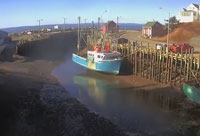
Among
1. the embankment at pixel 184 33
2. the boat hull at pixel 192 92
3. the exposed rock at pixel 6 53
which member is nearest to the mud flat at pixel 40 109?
the exposed rock at pixel 6 53

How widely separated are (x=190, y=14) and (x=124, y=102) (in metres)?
50.6

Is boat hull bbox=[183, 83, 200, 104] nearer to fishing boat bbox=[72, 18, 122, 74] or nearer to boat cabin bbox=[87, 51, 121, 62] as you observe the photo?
fishing boat bbox=[72, 18, 122, 74]

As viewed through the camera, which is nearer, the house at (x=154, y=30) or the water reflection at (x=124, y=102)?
the water reflection at (x=124, y=102)

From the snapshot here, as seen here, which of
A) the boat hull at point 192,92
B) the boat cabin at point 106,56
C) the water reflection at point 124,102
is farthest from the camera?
the boat cabin at point 106,56

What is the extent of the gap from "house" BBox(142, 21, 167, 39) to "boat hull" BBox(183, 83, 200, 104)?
35.7 m

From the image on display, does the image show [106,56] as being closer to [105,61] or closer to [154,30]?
[105,61]

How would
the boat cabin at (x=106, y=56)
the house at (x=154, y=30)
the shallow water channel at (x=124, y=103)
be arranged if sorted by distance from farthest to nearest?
the house at (x=154, y=30) → the boat cabin at (x=106, y=56) → the shallow water channel at (x=124, y=103)

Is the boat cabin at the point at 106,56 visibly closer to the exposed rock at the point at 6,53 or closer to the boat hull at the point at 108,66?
the boat hull at the point at 108,66

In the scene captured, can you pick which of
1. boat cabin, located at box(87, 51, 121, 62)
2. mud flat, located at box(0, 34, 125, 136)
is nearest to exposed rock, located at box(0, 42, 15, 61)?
mud flat, located at box(0, 34, 125, 136)

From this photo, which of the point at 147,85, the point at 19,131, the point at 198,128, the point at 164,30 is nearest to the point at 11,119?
the point at 19,131

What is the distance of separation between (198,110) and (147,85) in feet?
35.0

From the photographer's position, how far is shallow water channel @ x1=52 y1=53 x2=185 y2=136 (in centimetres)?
2633

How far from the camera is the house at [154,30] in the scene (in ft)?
222

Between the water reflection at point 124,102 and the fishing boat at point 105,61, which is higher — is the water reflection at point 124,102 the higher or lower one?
the lower one
